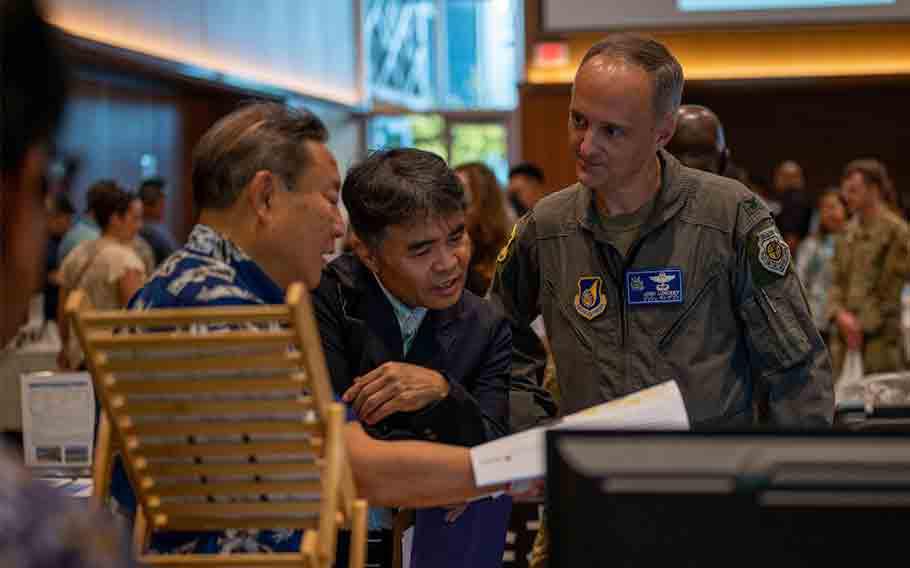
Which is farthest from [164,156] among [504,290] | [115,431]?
[115,431]

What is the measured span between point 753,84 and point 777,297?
31.2 ft

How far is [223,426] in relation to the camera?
171 centimetres

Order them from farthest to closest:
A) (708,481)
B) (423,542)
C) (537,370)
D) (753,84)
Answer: (753,84) < (537,370) < (423,542) < (708,481)

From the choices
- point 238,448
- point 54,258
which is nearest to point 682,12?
point 54,258

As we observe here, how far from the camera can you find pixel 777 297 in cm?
248

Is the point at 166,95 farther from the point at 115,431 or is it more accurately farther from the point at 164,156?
the point at 115,431

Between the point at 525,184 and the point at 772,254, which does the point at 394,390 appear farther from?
the point at 525,184

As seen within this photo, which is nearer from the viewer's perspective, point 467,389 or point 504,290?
point 467,389

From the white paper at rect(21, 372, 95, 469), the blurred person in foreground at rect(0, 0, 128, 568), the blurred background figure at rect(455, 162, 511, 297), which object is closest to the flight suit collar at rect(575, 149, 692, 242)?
the blurred person in foreground at rect(0, 0, 128, 568)

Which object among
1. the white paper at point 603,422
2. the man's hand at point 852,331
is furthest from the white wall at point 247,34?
the white paper at point 603,422

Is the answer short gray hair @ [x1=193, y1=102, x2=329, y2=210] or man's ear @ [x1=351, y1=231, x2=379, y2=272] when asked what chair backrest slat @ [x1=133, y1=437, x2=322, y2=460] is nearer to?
short gray hair @ [x1=193, y1=102, x2=329, y2=210]

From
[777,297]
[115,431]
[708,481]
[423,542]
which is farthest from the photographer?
[777,297]

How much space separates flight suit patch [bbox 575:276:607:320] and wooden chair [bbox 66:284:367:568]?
0.92 metres

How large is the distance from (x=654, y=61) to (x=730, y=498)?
1.36 metres
